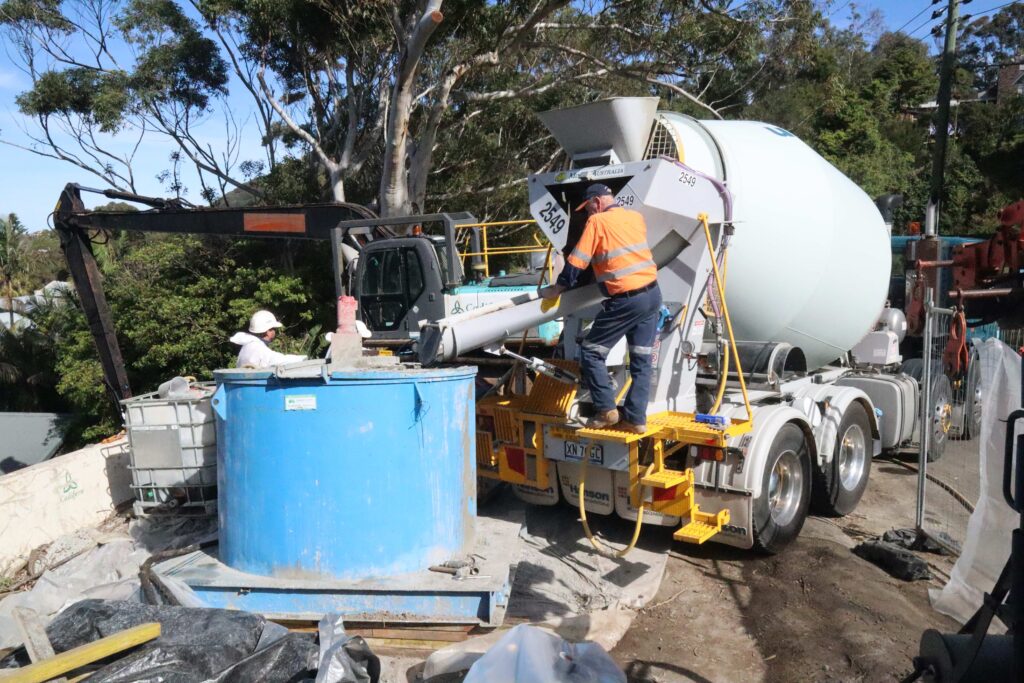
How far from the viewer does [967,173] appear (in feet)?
92.2

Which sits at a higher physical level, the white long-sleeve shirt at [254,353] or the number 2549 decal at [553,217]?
the number 2549 decal at [553,217]

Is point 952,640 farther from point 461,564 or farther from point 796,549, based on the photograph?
point 796,549

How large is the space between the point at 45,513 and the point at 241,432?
3.00 metres

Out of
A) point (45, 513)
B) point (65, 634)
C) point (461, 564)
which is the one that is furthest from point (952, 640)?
→ point (45, 513)

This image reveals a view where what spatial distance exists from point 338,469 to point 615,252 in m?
2.04

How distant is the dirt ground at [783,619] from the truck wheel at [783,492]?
19 cm

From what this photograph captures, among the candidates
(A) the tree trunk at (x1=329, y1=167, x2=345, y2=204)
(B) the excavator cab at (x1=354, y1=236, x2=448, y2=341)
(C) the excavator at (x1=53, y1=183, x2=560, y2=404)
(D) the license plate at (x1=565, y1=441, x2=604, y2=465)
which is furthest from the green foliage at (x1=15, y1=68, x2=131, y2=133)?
Result: (D) the license plate at (x1=565, y1=441, x2=604, y2=465)

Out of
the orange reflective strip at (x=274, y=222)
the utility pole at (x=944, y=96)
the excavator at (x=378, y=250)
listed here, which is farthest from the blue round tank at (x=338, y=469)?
the utility pole at (x=944, y=96)

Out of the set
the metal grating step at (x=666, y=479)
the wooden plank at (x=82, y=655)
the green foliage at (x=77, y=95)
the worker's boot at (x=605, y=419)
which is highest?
the green foliage at (x=77, y=95)

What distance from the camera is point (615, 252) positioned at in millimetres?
4672

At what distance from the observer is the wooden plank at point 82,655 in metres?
3.10

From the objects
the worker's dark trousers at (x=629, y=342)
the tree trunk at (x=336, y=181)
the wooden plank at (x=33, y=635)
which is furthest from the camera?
the tree trunk at (x=336, y=181)

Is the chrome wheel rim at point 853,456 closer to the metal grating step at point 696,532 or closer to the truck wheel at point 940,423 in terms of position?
the truck wheel at point 940,423

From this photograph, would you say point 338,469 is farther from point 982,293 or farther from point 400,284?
point 982,293
